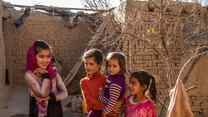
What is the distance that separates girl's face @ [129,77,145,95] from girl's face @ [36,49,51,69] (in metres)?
0.68

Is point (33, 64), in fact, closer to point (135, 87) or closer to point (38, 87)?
point (38, 87)

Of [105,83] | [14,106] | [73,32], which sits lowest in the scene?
[14,106]

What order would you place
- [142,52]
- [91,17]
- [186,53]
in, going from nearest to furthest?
[186,53]
[142,52]
[91,17]

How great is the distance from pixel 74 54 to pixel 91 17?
3.67 ft

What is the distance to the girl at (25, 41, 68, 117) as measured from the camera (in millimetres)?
4094

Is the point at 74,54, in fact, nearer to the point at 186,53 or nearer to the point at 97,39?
the point at 97,39

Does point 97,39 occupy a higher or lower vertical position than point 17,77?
higher

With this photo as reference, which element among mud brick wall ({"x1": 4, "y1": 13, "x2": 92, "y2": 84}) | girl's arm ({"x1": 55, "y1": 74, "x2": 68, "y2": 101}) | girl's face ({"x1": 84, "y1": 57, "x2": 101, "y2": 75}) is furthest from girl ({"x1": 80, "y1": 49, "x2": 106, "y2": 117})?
mud brick wall ({"x1": 4, "y1": 13, "x2": 92, "y2": 84})

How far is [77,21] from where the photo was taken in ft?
38.5

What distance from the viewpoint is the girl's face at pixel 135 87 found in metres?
4.08

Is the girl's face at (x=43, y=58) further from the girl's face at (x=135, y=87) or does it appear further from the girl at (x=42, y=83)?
the girl's face at (x=135, y=87)

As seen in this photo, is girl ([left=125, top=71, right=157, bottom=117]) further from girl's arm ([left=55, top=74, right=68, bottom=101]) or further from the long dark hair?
girl's arm ([left=55, top=74, right=68, bottom=101])

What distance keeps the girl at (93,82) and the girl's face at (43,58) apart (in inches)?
13.6

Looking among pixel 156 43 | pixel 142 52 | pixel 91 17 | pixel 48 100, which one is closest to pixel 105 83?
pixel 48 100
